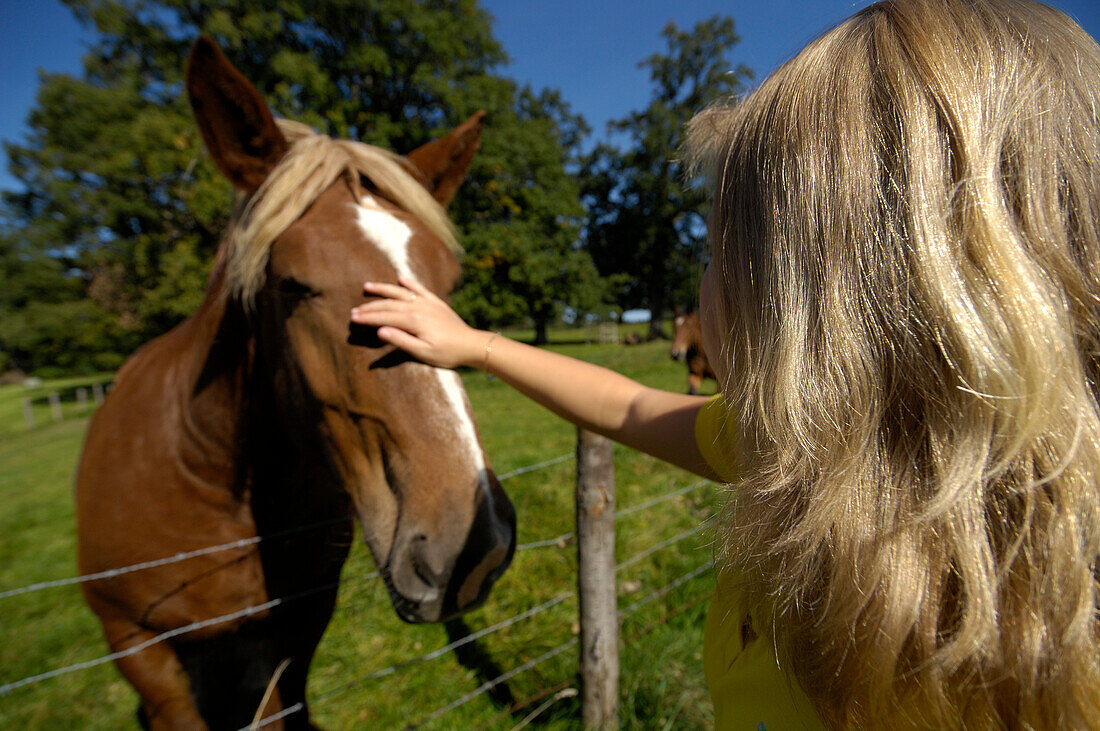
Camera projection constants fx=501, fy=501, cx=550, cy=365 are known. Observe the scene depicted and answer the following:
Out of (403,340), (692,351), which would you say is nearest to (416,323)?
(403,340)

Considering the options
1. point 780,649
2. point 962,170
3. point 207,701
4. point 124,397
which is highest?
point 962,170

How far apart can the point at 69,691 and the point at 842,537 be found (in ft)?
14.0

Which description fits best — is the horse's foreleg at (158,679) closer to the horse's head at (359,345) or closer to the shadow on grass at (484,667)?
the horse's head at (359,345)

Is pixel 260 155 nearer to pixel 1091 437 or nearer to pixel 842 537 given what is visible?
pixel 842 537

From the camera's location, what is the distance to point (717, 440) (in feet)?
3.74

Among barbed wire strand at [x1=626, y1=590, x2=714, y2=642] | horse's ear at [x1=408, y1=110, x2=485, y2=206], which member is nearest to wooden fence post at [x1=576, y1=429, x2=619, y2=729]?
barbed wire strand at [x1=626, y1=590, x2=714, y2=642]

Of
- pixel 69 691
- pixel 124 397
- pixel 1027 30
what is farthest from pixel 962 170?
pixel 69 691

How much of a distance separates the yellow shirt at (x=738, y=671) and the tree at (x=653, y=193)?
85.4 ft

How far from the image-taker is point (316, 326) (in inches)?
53.9

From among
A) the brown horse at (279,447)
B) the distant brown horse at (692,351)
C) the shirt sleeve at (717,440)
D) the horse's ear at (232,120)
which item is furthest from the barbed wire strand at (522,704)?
the distant brown horse at (692,351)

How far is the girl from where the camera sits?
1.93 feet

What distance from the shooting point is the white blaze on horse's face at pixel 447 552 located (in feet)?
3.83

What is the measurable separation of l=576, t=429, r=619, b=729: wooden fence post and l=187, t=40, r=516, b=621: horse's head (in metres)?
0.84

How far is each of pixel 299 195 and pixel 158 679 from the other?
1.65 m
